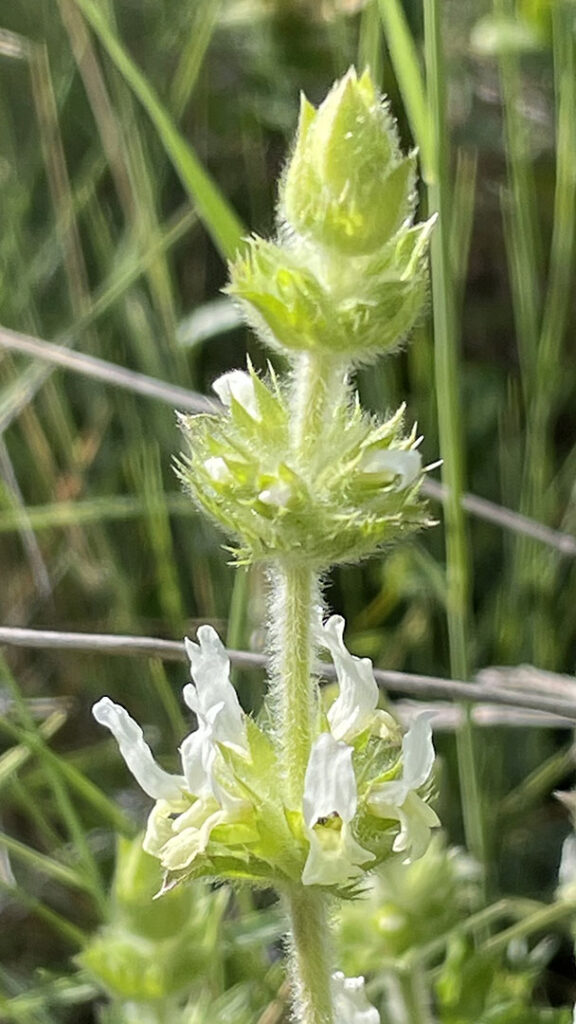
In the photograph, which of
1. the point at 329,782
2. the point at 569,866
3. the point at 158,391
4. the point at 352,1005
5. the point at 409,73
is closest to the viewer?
the point at 329,782

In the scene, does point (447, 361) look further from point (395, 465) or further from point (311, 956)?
point (311, 956)

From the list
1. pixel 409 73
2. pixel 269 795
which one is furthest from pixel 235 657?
pixel 409 73

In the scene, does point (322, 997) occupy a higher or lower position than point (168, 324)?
lower

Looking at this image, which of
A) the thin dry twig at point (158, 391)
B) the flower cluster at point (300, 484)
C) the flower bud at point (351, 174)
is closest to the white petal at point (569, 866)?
the thin dry twig at point (158, 391)

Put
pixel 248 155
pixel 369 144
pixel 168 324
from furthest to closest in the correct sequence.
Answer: pixel 248 155 → pixel 168 324 → pixel 369 144

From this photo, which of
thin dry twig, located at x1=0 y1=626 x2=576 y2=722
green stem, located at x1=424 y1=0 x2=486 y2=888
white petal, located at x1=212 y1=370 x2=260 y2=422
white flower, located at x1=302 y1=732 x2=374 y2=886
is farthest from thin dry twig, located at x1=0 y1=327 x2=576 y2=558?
white flower, located at x1=302 y1=732 x2=374 y2=886

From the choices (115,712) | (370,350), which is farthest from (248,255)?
(115,712)

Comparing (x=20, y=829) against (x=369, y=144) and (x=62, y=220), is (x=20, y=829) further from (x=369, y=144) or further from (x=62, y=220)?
(x=369, y=144)

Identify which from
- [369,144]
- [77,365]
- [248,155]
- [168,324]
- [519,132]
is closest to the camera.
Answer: [369,144]
